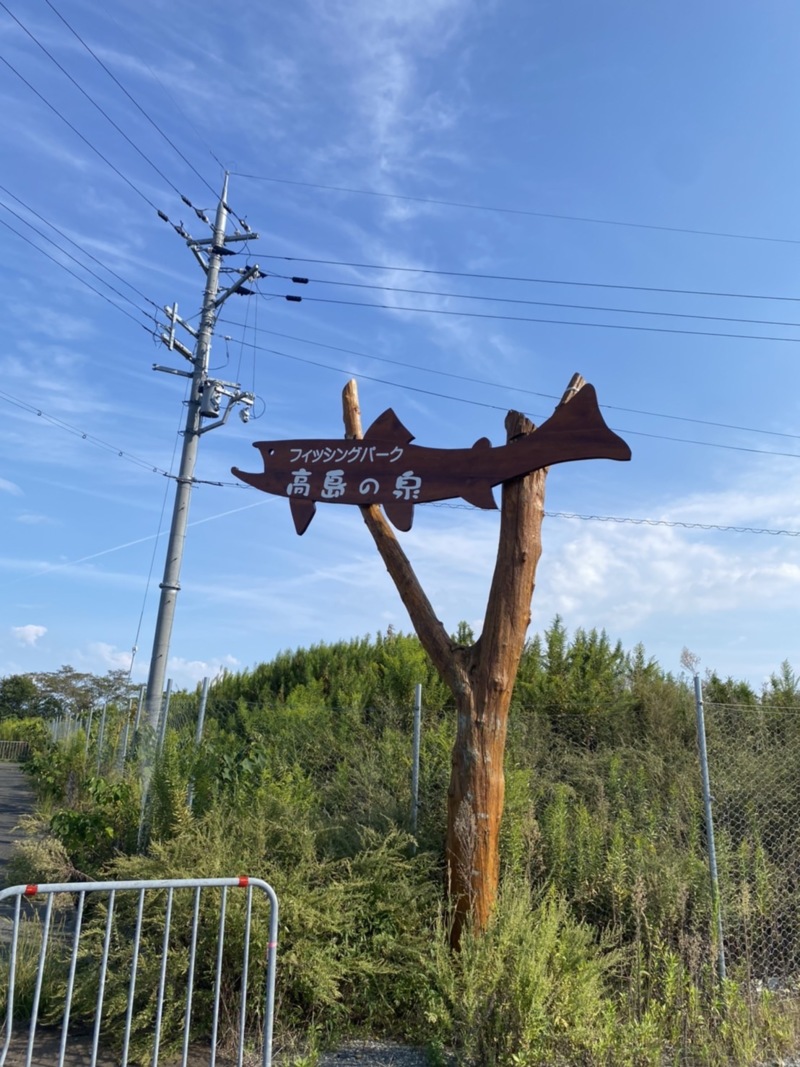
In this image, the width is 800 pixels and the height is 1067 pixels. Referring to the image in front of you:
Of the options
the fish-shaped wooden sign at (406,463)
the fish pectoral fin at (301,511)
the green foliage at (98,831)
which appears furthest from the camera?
the green foliage at (98,831)

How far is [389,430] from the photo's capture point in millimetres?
6188

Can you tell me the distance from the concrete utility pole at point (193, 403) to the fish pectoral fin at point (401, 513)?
465 cm

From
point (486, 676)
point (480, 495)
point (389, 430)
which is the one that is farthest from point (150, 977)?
point (389, 430)

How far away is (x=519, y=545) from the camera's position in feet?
18.2

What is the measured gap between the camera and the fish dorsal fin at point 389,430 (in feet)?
20.1

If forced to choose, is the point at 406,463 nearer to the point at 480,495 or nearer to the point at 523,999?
the point at 480,495

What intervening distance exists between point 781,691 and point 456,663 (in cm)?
545

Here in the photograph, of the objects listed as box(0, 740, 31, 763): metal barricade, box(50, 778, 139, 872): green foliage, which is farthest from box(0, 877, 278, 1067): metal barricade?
box(0, 740, 31, 763): metal barricade

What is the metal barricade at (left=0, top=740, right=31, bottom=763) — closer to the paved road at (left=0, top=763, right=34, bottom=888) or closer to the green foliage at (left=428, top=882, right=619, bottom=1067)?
the paved road at (left=0, top=763, right=34, bottom=888)

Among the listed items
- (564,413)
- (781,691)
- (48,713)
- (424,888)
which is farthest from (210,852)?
(48,713)

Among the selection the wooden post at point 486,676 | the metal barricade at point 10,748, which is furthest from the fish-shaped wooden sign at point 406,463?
the metal barricade at point 10,748

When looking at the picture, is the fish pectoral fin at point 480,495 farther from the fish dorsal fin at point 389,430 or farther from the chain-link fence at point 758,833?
the chain-link fence at point 758,833

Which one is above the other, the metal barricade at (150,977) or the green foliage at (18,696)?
the green foliage at (18,696)

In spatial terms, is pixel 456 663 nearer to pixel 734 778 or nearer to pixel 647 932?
pixel 647 932
